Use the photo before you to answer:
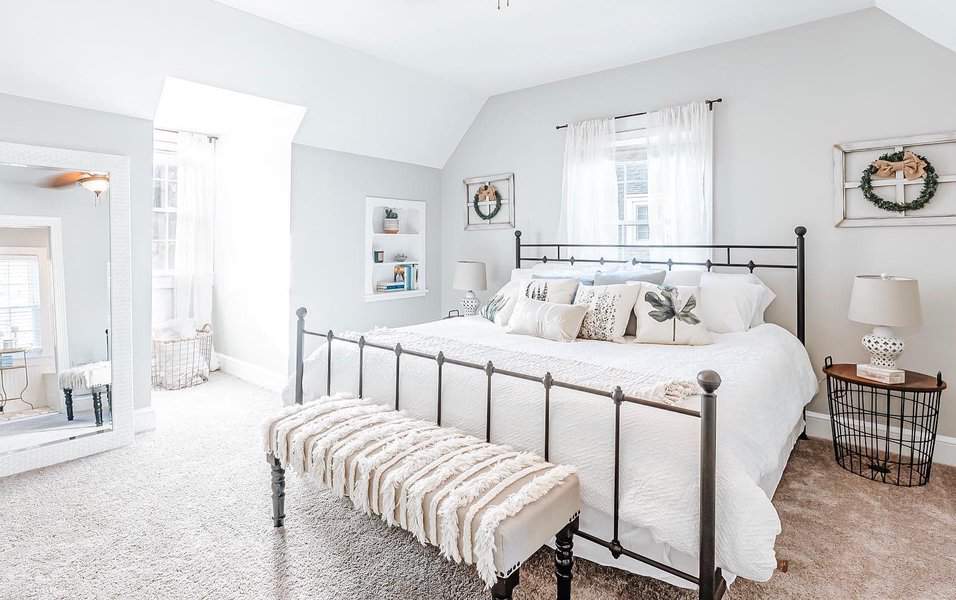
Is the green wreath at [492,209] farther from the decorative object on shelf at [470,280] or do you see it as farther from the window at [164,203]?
the window at [164,203]

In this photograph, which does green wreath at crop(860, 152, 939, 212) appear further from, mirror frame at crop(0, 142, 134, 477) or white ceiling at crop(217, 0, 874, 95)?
mirror frame at crop(0, 142, 134, 477)

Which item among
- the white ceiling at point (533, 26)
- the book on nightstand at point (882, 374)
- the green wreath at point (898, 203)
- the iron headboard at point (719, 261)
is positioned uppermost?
the white ceiling at point (533, 26)

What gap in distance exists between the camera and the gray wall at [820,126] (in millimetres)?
3059

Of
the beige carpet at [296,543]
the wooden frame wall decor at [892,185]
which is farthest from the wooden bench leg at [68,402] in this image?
the wooden frame wall decor at [892,185]

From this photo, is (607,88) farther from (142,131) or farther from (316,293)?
(142,131)

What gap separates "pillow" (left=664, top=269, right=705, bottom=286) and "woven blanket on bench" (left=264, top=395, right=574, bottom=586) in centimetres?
203

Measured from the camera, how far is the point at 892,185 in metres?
3.13

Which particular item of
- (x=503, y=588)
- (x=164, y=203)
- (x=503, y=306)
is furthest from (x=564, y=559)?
(x=164, y=203)

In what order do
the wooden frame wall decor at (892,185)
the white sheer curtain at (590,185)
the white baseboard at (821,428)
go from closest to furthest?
the wooden frame wall decor at (892,185) < the white baseboard at (821,428) < the white sheer curtain at (590,185)

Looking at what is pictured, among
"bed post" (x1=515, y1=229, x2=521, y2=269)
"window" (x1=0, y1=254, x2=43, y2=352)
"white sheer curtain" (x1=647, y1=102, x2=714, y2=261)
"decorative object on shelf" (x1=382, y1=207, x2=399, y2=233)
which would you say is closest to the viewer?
"window" (x1=0, y1=254, x2=43, y2=352)

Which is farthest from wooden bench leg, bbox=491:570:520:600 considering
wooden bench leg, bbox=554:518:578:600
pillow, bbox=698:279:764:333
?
pillow, bbox=698:279:764:333

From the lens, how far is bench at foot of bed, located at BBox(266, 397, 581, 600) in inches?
59.3

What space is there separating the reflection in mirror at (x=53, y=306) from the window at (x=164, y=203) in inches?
72.6

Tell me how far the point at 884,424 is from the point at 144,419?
4.76 metres
